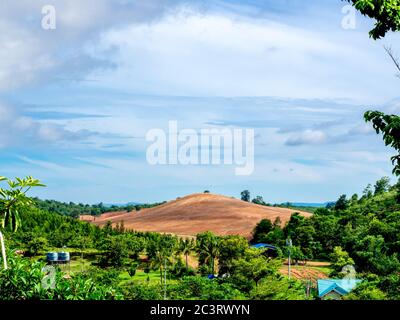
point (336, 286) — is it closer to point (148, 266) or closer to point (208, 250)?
point (208, 250)

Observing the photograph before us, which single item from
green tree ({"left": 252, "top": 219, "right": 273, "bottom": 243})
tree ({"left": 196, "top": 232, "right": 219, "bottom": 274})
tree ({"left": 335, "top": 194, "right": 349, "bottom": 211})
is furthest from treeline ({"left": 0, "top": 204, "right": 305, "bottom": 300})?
tree ({"left": 335, "top": 194, "right": 349, "bottom": 211})

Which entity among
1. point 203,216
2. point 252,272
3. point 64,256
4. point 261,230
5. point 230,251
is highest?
point 203,216

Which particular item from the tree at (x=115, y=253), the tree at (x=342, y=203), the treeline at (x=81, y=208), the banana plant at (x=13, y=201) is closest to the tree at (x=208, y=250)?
the tree at (x=115, y=253)

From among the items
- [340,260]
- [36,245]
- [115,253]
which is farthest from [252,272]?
[36,245]

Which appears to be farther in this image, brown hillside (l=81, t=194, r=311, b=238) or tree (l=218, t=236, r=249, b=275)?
brown hillside (l=81, t=194, r=311, b=238)

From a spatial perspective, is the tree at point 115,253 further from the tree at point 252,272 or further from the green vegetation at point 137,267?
the tree at point 252,272

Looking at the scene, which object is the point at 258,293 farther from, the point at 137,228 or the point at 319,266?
the point at 137,228

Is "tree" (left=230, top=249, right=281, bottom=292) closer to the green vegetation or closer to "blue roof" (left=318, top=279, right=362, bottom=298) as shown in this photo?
→ the green vegetation
